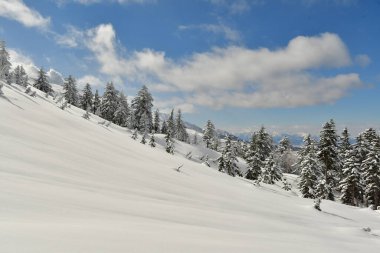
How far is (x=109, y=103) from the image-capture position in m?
84.8

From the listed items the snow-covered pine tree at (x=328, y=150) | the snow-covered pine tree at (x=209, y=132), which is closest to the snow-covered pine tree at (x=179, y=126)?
the snow-covered pine tree at (x=209, y=132)

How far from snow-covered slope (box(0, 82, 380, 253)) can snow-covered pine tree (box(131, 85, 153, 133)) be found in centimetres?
5962

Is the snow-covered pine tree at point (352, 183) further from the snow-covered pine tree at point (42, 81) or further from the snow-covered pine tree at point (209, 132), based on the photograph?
the snow-covered pine tree at point (42, 81)

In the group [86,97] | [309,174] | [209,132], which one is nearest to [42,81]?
[86,97]

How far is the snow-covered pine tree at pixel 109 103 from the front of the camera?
8506 centimetres

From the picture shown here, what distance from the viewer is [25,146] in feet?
37.9

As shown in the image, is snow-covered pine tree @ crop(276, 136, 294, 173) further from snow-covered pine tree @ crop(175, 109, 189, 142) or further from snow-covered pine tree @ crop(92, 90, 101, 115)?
snow-covered pine tree @ crop(92, 90, 101, 115)

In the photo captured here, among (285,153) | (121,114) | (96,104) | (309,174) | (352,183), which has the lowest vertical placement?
(309,174)

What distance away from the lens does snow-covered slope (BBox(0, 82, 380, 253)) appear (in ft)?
16.7

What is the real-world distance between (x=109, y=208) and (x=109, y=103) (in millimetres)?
79657

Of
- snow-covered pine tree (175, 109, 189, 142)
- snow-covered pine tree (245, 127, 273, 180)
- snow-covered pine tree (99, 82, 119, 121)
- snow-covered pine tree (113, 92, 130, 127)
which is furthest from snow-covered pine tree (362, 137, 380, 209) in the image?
snow-covered pine tree (175, 109, 189, 142)

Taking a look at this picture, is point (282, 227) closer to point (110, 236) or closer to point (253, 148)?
point (110, 236)

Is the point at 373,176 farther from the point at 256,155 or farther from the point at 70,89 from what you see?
the point at 70,89

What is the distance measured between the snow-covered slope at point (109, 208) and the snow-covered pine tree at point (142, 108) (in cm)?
5962
